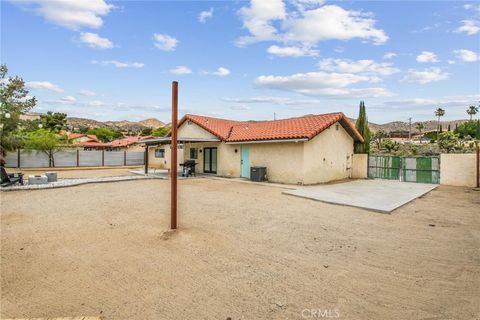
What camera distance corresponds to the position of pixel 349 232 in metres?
6.48

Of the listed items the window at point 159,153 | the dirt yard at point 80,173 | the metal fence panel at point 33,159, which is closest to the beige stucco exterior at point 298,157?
the dirt yard at point 80,173

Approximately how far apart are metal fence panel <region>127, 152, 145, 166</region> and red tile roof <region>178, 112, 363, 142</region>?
42.1ft

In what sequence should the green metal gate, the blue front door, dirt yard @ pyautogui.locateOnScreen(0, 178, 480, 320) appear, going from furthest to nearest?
1. the blue front door
2. the green metal gate
3. dirt yard @ pyautogui.locateOnScreen(0, 178, 480, 320)

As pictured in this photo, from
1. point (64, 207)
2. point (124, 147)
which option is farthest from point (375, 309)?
point (124, 147)

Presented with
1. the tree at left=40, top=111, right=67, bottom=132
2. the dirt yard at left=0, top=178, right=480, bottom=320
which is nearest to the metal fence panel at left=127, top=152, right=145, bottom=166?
the dirt yard at left=0, top=178, right=480, bottom=320

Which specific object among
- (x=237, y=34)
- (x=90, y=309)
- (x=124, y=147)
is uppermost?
(x=237, y=34)

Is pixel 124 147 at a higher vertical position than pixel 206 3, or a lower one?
lower

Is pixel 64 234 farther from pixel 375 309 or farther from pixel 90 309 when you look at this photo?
pixel 375 309

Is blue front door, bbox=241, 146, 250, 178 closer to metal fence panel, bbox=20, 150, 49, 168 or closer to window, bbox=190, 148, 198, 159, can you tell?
window, bbox=190, 148, 198, 159

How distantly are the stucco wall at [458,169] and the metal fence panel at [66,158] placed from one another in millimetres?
31265

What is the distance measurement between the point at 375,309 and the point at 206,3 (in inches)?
539

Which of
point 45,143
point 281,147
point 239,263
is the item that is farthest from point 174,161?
point 45,143

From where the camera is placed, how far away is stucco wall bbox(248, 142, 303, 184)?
1506 centimetres

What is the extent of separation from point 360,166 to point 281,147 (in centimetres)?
697
